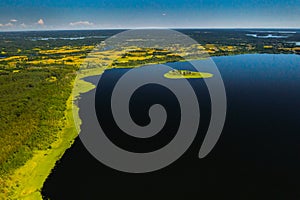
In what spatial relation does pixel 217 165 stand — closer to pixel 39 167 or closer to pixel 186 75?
pixel 39 167

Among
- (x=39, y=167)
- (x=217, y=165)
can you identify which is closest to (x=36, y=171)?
(x=39, y=167)

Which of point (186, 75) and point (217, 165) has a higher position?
point (217, 165)

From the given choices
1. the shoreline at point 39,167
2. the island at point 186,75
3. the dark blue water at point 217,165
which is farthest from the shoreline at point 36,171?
the island at point 186,75

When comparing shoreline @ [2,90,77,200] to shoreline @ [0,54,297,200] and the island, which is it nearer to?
shoreline @ [0,54,297,200]

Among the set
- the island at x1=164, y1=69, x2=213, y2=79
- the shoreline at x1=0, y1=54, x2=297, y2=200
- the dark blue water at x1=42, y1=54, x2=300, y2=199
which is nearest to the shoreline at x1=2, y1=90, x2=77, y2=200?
the shoreline at x1=0, y1=54, x2=297, y2=200

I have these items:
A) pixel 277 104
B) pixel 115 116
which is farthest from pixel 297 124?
pixel 115 116

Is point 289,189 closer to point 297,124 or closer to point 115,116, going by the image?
point 297,124

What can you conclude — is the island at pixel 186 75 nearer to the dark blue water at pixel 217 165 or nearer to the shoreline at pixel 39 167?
the dark blue water at pixel 217 165

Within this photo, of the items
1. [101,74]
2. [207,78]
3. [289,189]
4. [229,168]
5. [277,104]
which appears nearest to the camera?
[289,189]
